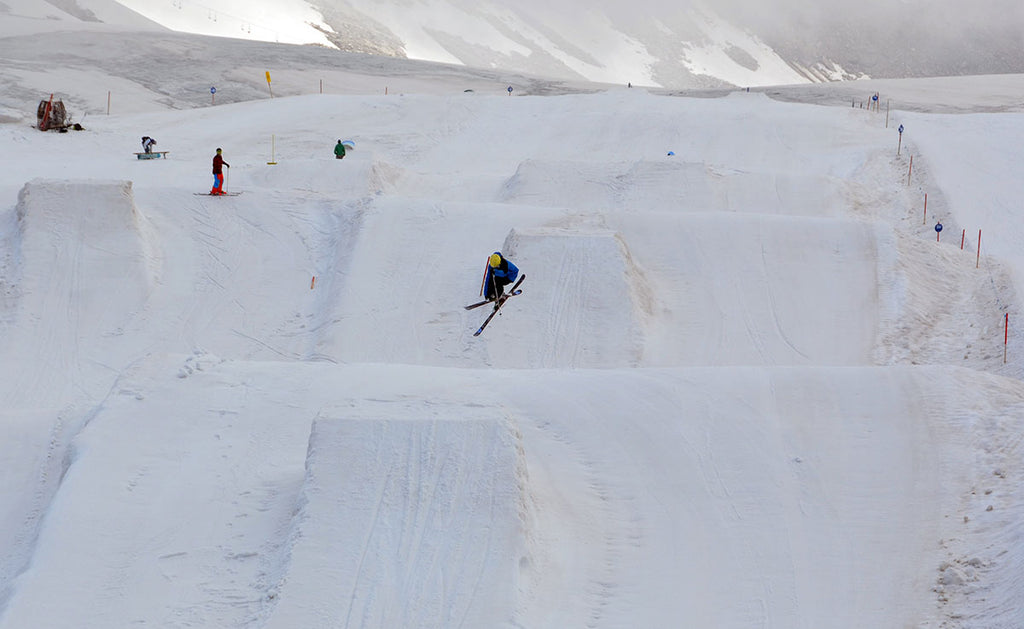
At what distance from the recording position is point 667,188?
28.7 meters

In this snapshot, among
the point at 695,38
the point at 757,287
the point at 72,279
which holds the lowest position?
the point at 72,279

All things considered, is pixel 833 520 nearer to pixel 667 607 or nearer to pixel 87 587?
pixel 667 607

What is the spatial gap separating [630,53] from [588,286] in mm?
99152

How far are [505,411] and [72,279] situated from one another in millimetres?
13305

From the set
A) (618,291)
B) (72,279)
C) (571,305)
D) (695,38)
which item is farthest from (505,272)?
(695,38)

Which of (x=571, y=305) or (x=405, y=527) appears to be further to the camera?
(x=571, y=305)

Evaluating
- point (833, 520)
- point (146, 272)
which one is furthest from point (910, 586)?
point (146, 272)

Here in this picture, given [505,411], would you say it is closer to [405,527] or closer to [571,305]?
[405,527]

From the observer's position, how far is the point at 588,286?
20.8 m

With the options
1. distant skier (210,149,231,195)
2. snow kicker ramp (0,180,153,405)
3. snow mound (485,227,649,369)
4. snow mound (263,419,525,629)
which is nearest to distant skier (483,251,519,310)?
snow mound (485,227,649,369)

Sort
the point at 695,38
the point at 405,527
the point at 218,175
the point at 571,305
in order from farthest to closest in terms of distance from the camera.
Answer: the point at 695,38 < the point at 218,175 < the point at 571,305 < the point at 405,527

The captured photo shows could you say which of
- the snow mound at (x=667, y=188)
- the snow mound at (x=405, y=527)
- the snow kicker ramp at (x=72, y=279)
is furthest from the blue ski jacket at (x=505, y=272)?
the snow mound at (x=667, y=188)

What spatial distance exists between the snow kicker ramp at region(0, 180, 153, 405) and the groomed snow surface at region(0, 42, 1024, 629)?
0.24 ft

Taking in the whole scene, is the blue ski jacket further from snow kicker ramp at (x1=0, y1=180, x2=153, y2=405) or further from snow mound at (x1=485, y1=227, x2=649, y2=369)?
snow kicker ramp at (x1=0, y1=180, x2=153, y2=405)
